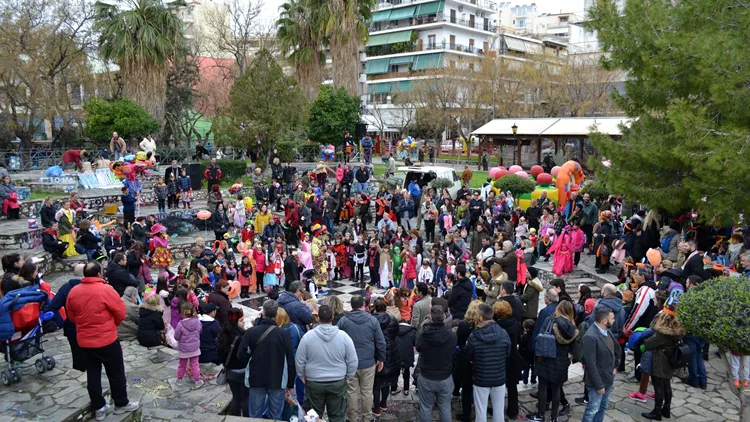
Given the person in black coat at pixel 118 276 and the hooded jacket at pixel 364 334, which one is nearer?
the hooded jacket at pixel 364 334

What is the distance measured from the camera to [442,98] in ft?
132

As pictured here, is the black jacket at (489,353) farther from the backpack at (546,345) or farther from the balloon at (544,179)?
the balloon at (544,179)

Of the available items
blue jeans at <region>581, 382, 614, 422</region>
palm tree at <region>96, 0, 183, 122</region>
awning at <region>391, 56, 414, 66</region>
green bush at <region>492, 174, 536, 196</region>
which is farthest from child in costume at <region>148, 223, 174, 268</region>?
awning at <region>391, 56, 414, 66</region>

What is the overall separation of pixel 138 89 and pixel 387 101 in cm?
3244

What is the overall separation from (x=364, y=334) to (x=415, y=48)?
5462cm

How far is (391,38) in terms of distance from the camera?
192 ft

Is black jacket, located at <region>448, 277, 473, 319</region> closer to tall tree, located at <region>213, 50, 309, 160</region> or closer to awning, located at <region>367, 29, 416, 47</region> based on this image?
tall tree, located at <region>213, 50, 309, 160</region>

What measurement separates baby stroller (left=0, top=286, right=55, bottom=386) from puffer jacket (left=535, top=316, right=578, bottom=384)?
590cm

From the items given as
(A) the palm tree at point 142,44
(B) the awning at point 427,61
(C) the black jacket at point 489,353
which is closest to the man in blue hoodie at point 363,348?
(C) the black jacket at point 489,353

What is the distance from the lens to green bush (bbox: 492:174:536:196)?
734 inches

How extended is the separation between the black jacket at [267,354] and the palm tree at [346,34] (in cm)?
2577

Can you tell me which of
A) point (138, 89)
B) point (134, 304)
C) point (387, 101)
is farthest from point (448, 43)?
point (134, 304)

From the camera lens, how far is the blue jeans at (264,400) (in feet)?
19.1

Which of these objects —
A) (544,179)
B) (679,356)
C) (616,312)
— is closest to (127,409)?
(616,312)
